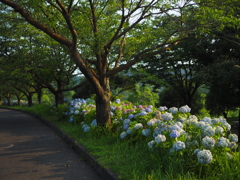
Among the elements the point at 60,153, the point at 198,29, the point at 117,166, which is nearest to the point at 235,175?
the point at 117,166

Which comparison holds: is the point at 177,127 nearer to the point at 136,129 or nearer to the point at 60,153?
the point at 136,129

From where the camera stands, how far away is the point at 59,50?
12.0 m

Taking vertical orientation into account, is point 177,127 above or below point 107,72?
below

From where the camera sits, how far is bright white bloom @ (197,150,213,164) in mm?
3566

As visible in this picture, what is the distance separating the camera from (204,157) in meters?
3.59

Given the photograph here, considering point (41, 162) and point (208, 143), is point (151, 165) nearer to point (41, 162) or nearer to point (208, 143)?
point (208, 143)

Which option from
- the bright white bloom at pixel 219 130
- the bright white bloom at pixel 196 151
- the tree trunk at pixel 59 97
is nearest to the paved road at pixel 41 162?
the bright white bloom at pixel 196 151

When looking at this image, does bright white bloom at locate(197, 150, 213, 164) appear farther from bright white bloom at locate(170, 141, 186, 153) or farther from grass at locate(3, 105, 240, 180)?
bright white bloom at locate(170, 141, 186, 153)

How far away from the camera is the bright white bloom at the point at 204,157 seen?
3.57 meters

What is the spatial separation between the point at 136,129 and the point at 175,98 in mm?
19230

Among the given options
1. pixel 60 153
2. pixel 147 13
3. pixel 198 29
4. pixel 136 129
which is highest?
pixel 147 13

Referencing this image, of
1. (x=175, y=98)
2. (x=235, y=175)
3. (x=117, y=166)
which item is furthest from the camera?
(x=175, y=98)

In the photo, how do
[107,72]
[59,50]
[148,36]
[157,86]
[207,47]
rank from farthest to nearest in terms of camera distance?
[157,86] < [207,47] < [59,50] < [148,36] < [107,72]

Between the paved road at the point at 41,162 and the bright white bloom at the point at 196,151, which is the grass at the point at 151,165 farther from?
the paved road at the point at 41,162
